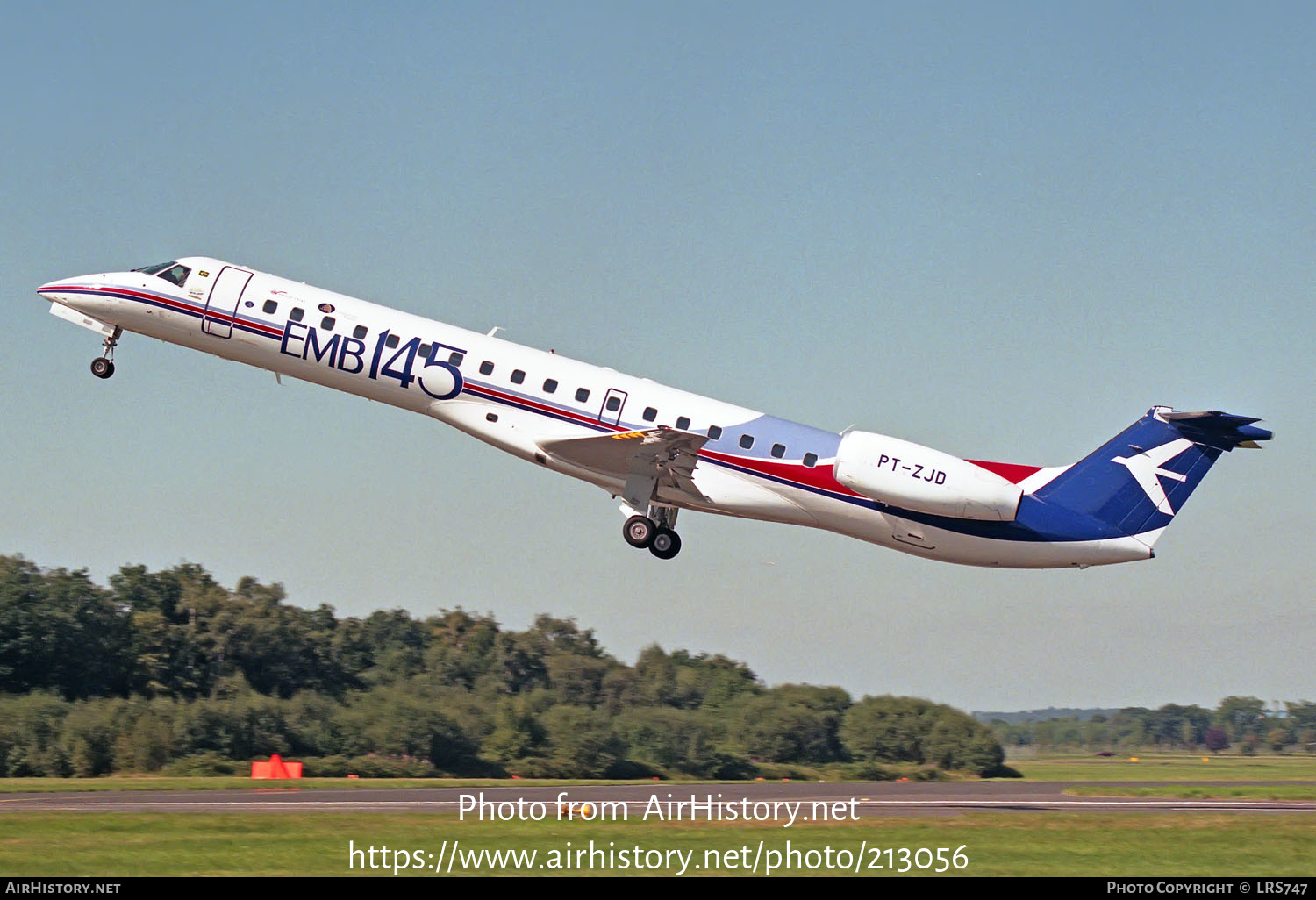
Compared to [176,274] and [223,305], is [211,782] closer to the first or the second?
[223,305]

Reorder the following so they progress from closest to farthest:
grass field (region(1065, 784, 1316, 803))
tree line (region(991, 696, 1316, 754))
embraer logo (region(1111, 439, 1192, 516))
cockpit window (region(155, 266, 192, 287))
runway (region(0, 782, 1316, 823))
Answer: runway (region(0, 782, 1316, 823)) < embraer logo (region(1111, 439, 1192, 516)) < cockpit window (region(155, 266, 192, 287)) < grass field (region(1065, 784, 1316, 803)) < tree line (region(991, 696, 1316, 754))

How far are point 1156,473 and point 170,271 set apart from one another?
17.9 meters

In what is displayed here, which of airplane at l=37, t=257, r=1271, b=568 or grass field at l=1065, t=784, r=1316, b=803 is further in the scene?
grass field at l=1065, t=784, r=1316, b=803

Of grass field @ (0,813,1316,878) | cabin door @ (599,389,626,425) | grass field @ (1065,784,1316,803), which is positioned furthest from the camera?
grass field @ (1065,784,1316,803)

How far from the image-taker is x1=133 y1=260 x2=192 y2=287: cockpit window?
26.2 meters

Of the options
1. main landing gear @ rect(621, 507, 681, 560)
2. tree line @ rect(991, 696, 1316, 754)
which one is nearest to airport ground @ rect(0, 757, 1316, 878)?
main landing gear @ rect(621, 507, 681, 560)

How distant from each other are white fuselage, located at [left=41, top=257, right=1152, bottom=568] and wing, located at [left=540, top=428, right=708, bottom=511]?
24cm

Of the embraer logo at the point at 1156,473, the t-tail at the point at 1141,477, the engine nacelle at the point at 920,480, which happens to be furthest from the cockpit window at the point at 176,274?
the embraer logo at the point at 1156,473

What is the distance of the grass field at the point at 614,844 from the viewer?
15438mm

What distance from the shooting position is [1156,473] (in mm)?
23500

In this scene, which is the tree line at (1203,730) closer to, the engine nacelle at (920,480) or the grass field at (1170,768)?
the grass field at (1170,768)

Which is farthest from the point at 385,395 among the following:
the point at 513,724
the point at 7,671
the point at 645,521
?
the point at 7,671

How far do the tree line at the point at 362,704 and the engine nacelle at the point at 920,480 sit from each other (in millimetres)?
12007

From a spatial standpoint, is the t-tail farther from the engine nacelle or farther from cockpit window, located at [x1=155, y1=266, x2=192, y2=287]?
cockpit window, located at [x1=155, y1=266, x2=192, y2=287]
